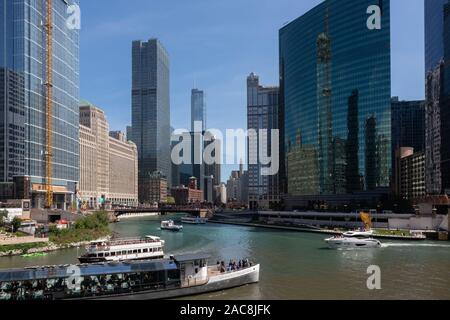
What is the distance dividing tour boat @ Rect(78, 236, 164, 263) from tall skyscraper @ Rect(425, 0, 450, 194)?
126 meters

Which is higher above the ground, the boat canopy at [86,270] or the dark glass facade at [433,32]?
the dark glass facade at [433,32]

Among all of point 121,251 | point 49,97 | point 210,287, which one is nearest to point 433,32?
point 49,97

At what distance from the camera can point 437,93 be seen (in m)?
185

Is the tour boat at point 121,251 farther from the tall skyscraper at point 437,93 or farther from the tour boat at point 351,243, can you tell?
the tall skyscraper at point 437,93

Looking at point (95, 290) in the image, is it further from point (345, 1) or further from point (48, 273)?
point (345, 1)

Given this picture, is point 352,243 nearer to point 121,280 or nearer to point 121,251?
point 121,251

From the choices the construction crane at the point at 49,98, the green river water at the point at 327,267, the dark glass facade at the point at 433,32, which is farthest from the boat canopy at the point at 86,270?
the dark glass facade at the point at 433,32

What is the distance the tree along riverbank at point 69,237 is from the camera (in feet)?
272

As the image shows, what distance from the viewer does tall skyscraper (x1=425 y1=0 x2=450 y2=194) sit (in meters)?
173

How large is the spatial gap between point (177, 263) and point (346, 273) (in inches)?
960

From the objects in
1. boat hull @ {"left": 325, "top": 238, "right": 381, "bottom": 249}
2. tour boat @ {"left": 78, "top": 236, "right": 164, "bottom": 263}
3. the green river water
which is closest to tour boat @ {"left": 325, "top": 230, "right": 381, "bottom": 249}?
boat hull @ {"left": 325, "top": 238, "right": 381, "bottom": 249}

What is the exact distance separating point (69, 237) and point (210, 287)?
57.1 m

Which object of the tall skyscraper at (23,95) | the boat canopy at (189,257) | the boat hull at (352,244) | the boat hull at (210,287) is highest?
the tall skyscraper at (23,95)

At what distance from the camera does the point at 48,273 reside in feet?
145
